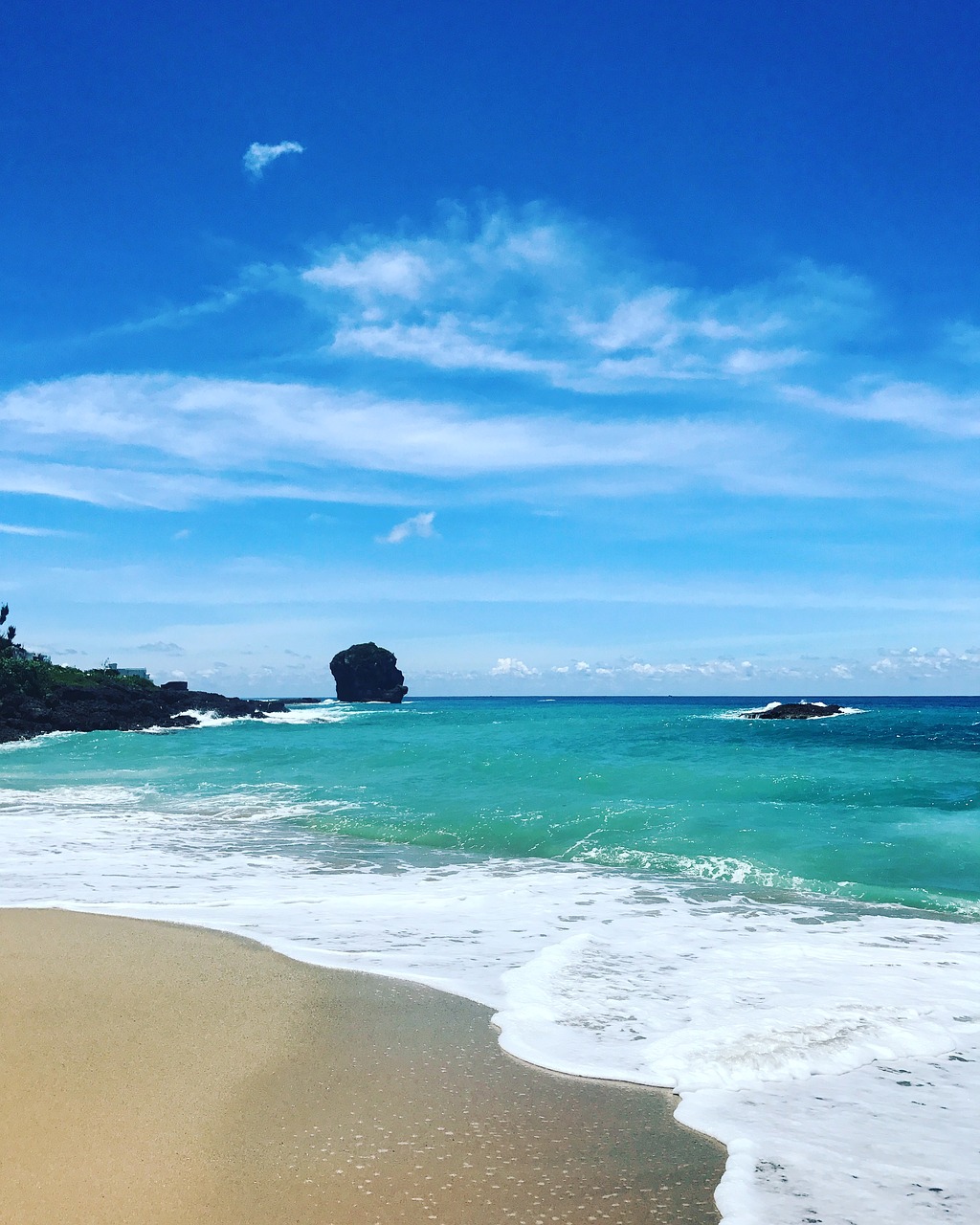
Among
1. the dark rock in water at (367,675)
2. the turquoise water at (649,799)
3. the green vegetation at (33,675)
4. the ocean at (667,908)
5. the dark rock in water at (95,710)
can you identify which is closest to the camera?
the ocean at (667,908)

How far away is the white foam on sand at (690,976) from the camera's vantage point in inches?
134

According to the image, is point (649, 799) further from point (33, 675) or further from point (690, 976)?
point (33, 675)

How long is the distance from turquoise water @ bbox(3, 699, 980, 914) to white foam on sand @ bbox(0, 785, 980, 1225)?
4.32 ft

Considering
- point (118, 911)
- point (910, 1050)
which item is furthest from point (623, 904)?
point (118, 911)

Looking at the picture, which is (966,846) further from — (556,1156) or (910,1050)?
(556,1156)

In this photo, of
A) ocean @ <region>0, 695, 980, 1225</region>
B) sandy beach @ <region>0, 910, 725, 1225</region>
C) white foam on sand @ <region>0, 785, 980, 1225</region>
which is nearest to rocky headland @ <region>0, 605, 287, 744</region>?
ocean @ <region>0, 695, 980, 1225</region>

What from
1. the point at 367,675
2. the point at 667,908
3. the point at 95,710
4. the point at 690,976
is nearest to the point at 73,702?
the point at 95,710

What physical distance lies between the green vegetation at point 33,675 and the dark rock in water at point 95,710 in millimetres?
727

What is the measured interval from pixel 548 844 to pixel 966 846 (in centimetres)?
594

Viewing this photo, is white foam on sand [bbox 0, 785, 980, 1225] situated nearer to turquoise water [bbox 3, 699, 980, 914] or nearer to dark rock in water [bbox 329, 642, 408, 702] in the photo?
turquoise water [bbox 3, 699, 980, 914]

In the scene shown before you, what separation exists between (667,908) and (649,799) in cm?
720

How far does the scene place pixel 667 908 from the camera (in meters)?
8.34

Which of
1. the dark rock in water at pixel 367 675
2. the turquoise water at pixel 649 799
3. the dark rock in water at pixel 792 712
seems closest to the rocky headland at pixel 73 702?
the turquoise water at pixel 649 799

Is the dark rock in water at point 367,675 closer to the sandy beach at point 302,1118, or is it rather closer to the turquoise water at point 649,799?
the turquoise water at point 649,799
